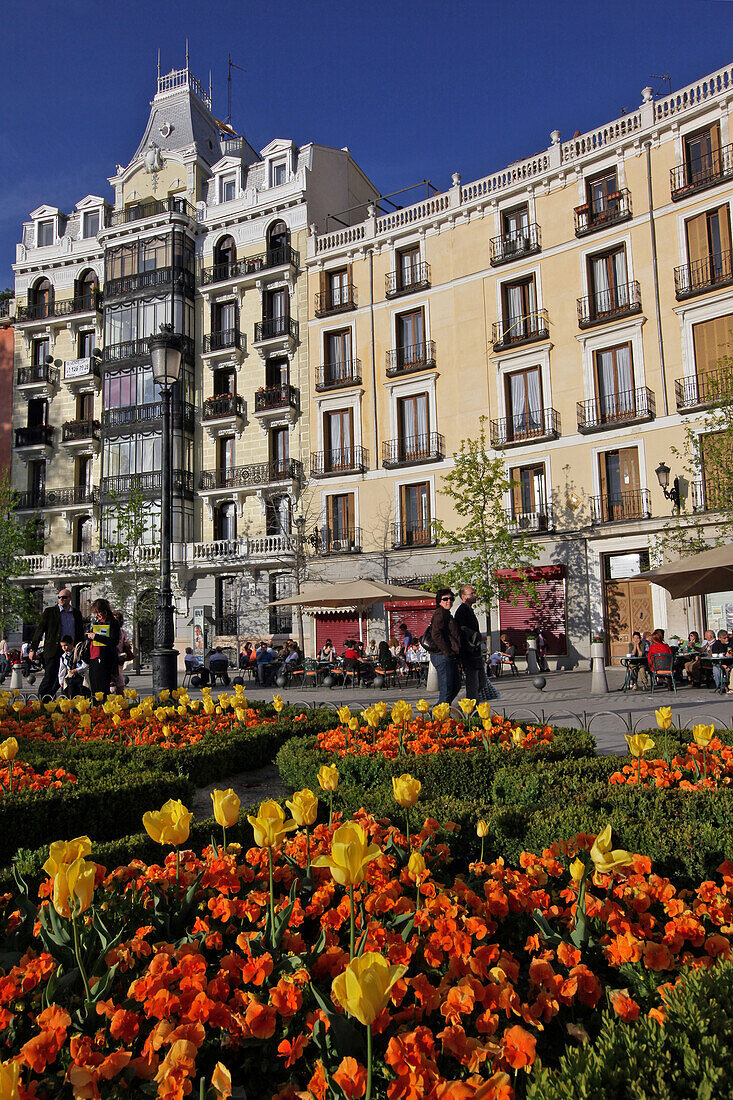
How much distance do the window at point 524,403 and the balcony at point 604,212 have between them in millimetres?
4958

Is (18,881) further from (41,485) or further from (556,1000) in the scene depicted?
(41,485)

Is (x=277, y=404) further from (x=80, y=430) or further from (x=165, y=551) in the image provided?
(x=165, y=551)

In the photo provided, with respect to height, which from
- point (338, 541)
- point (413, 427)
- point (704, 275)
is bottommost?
point (338, 541)

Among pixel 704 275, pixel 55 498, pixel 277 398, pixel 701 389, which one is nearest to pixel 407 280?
pixel 277 398

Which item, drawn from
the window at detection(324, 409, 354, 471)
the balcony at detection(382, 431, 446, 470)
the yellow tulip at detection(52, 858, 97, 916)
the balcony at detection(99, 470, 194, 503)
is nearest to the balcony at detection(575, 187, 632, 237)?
the balcony at detection(382, 431, 446, 470)

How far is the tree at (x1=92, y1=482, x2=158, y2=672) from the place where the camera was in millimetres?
30531

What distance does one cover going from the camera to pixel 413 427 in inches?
1105

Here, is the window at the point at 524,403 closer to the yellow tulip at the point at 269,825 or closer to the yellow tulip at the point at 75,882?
the yellow tulip at the point at 269,825

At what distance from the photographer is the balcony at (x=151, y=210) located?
3275cm

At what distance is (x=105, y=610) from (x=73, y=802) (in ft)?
16.7

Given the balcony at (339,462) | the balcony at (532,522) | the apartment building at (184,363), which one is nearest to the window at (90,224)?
the apartment building at (184,363)

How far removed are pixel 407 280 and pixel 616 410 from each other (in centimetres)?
1054

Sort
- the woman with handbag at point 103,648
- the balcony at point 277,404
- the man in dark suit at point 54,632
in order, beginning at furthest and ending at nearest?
the balcony at point 277,404
the man in dark suit at point 54,632
the woman with handbag at point 103,648

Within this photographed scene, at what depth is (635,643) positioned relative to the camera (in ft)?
50.3
